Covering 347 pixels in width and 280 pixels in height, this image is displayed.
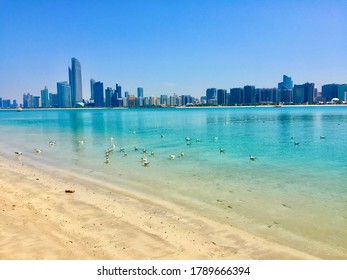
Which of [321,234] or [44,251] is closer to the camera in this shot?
[44,251]

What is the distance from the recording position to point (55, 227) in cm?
1162

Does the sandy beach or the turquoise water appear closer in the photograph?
the sandy beach

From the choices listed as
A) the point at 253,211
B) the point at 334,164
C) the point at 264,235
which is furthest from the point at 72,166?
the point at 334,164

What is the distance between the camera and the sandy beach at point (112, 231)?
9.65m

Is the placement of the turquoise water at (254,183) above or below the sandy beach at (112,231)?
below

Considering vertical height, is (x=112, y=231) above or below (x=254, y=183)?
above

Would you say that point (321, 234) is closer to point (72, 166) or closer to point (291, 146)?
point (72, 166)

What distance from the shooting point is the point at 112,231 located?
11.4 metres

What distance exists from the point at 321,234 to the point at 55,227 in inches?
368

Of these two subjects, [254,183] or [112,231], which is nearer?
[112,231]

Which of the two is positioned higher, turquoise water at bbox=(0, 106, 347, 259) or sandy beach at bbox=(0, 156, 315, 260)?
sandy beach at bbox=(0, 156, 315, 260)

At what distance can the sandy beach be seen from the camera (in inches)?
380

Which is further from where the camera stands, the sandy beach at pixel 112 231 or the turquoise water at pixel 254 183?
the turquoise water at pixel 254 183
